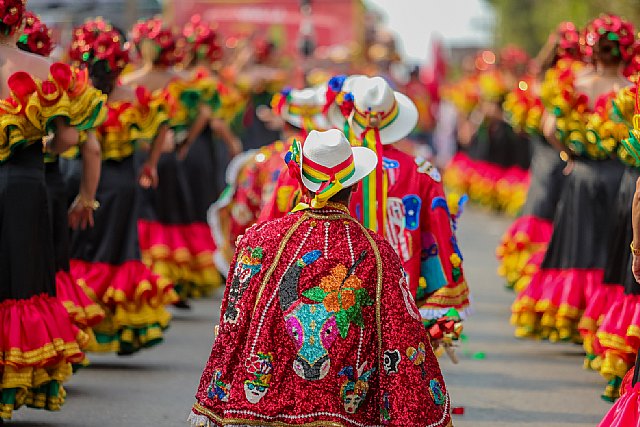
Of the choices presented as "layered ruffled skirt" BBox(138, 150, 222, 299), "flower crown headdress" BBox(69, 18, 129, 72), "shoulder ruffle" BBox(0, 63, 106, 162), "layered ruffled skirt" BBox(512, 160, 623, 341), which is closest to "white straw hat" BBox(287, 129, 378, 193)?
"shoulder ruffle" BBox(0, 63, 106, 162)

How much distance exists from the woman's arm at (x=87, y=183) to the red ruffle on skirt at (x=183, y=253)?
10.6 ft

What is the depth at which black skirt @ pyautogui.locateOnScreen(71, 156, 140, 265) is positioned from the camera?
411 inches

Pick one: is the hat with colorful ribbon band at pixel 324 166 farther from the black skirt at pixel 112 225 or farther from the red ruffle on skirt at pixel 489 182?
the red ruffle on skirt at pixel 489 182

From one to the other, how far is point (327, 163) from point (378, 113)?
1.60 meters

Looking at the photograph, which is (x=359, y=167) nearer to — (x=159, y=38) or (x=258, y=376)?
(x=258, y=376)

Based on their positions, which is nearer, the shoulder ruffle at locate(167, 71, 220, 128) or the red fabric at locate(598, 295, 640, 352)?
the red fabric at locate(598, 295, 640, 352)

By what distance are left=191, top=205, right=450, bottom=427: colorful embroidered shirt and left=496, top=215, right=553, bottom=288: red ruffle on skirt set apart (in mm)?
6546

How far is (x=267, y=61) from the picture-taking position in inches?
846

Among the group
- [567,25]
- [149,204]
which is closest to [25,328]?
[149,204]

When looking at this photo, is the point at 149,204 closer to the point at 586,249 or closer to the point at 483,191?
the point at 586,249

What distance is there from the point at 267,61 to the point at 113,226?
11.2 metres

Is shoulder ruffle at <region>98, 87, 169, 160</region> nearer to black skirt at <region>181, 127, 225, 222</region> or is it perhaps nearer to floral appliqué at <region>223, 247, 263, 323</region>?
black skirt at <region>181, 127, 225, 222</region>

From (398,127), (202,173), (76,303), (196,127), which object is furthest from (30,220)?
(202,173)

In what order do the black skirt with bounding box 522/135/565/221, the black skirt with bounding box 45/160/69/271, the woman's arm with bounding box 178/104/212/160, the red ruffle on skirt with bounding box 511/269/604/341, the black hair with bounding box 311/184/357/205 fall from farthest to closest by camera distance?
the woman's arm with bounding box 178/104/212/160 → the black skirt with bounding box 522/135/565/221 → the red ruffle on skirt with bounding box 511/269/604/341 → the black skirt with bounding box 45/160/69/271 → the black hair with bounding box 311/184/357/205
